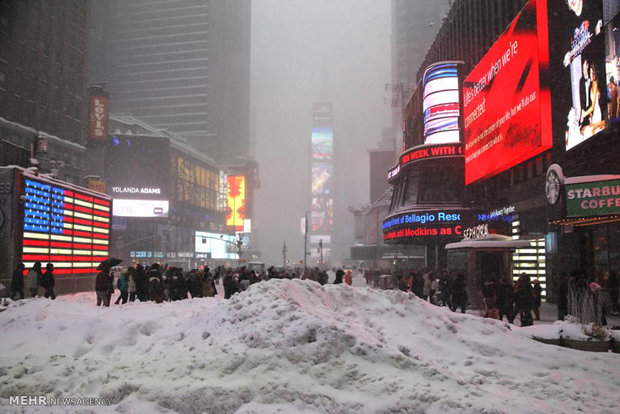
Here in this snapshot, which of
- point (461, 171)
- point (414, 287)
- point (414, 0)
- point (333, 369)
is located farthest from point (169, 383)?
point (414, 0)

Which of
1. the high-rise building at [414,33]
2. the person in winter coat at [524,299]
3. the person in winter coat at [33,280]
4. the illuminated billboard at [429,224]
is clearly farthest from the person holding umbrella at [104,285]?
the high-rise building at [414,33]

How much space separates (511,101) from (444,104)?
43.9 feet

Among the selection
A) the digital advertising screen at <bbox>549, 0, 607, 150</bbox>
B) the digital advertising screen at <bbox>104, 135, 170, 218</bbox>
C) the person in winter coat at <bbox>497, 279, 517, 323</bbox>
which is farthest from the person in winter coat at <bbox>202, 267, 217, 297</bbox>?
the digital advertising screen at <bbox>104, 135, 170, 218</bbox>

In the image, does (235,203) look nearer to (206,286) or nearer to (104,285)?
(206,286)

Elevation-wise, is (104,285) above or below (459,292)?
above

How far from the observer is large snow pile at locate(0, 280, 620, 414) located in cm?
661

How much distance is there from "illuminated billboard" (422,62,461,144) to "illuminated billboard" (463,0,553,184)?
11.6 feet

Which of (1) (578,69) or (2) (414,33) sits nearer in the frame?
Result: (1) (578,69)

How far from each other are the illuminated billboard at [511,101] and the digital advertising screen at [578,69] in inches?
25.0

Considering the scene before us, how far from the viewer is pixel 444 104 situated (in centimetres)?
4191

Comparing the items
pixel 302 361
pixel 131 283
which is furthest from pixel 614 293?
pixel 131 283

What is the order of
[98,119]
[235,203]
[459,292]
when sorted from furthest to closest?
[235,203] < [98,119] < [459,292]

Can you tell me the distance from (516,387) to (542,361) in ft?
5.47

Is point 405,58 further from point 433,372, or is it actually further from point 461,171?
point 433,372
